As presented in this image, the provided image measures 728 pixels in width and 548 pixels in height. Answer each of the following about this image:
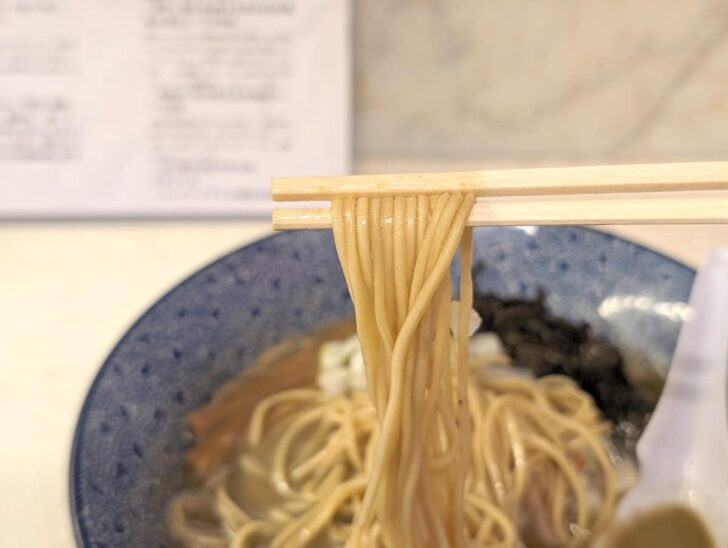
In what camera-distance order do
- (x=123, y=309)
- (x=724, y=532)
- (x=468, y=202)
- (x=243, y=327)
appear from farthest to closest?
(x=123, y=309)
(x=243, y=327)
(x=724, y=532)
(x=468, y=202)

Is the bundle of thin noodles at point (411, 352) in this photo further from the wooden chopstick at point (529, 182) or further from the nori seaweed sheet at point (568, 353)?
the nori seaweed sheet at point (568, 353)

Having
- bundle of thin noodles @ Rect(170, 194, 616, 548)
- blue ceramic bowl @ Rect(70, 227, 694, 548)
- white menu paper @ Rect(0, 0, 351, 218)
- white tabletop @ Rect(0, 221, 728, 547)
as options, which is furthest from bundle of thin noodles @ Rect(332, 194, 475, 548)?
white menu paper @ Rect(0, 0, 351, 218)

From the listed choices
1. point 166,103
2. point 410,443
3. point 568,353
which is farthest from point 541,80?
point 410,443

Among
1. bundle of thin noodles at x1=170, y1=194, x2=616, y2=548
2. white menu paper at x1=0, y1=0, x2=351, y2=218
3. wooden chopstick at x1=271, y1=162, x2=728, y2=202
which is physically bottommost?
bundle of thin noodles at x1=170, y1=194, x2=616, y2=548

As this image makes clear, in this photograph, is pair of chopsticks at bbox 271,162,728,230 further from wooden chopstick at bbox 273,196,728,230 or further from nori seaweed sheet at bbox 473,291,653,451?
nori seaweed sheet at bbox 473,291,653,451

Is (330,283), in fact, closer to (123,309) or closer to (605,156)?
(123,309)

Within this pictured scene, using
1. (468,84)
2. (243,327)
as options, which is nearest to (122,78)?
(243,327)

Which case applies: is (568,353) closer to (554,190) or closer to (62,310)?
(554,190)

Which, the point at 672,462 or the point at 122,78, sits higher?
the point at 122,78
